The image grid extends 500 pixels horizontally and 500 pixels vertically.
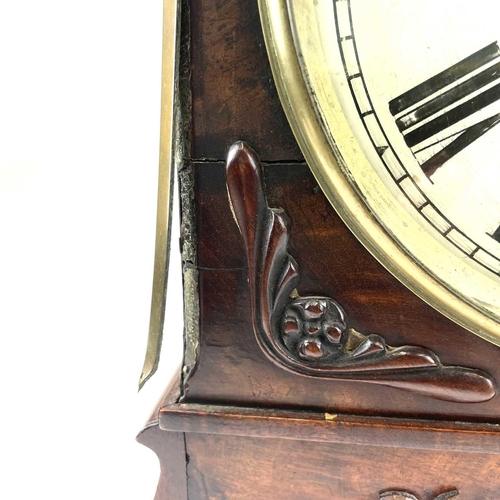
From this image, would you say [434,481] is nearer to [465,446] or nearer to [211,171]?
[465,446]

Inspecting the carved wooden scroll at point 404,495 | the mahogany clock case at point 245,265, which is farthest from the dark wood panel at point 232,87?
the carved wooden scroll at point 404,495

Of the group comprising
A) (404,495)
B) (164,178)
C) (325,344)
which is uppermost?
(164,178)

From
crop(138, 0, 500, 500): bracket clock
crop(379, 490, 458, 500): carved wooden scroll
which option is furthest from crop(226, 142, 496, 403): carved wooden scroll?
crop(379, 490, 458, 500): carved wooden scroll

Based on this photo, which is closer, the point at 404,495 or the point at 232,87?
the point at 232,87

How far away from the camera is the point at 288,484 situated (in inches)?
25.2

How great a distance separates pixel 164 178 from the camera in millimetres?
532

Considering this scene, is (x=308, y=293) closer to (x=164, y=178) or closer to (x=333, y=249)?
(x=333, y=249)

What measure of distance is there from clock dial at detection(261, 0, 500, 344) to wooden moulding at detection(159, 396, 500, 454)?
0.10 meters

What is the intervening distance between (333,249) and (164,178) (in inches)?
6.5

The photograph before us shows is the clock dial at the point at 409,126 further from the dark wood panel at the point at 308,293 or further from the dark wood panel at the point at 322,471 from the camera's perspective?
the dark wood panel at the point at 322,471

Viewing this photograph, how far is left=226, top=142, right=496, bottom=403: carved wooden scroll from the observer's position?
1.82ft

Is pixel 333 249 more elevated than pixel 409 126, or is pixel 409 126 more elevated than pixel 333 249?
pixel 409 126

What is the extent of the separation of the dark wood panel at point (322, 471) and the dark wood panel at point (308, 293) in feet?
0.16

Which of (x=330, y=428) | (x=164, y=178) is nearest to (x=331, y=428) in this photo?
(x=330, y=428)
